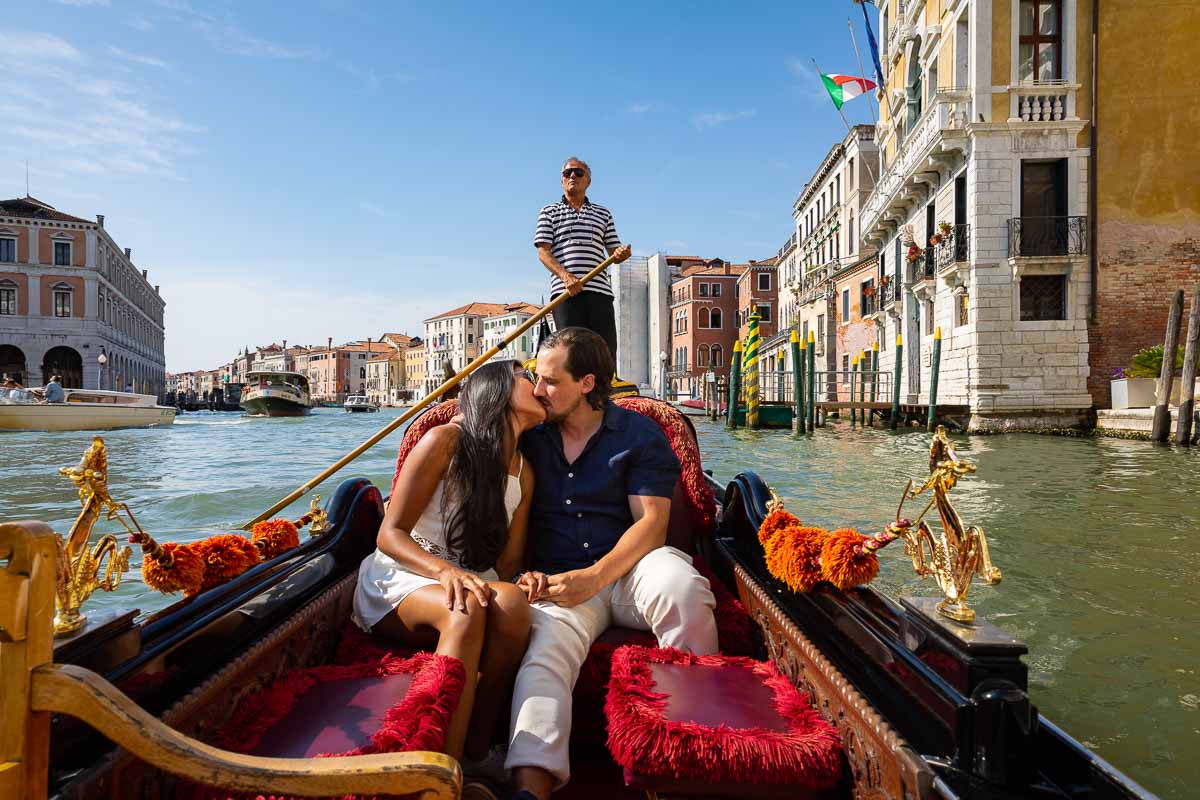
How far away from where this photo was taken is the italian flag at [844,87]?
13.8 metres

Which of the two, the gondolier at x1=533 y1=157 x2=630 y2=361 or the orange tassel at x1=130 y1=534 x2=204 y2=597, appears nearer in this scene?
the orange tassel at x1=130 y1=534 x2=204 y2=597

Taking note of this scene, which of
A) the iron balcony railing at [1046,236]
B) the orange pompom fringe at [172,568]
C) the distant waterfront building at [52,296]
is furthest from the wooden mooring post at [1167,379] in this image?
the distant waterfront building at [52,296]

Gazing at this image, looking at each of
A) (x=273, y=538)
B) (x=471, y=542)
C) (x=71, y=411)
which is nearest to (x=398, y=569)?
(x=471, y=542)

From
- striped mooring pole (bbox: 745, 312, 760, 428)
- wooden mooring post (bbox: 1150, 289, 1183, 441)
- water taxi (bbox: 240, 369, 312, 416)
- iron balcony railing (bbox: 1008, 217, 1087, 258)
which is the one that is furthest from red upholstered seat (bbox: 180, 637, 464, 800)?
water taxi (bbox: 240, 369, 312, 416)

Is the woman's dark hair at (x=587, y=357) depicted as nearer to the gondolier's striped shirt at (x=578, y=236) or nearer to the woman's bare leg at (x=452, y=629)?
the woman's bare leg at (x=452, y=629)

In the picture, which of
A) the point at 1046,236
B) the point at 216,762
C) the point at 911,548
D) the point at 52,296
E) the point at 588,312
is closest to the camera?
the point at 216,762

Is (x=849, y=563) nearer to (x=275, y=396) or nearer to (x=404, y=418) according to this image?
(x=404, y=418)

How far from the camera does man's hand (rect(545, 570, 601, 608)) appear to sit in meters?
1.42

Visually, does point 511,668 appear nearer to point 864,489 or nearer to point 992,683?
point 992,683

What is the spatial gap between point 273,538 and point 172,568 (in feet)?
1.33

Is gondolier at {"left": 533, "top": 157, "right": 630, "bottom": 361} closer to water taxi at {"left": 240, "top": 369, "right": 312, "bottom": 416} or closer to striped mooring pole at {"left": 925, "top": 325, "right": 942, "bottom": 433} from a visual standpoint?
striped mooring pole at {"left": 925, "top": 325, "right": 942, "bottom": 433}

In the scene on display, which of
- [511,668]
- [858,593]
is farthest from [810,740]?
[511,668]

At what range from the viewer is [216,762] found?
542mm

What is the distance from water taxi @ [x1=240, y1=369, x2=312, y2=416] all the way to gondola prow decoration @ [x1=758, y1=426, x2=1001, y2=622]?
25554 millimetres
